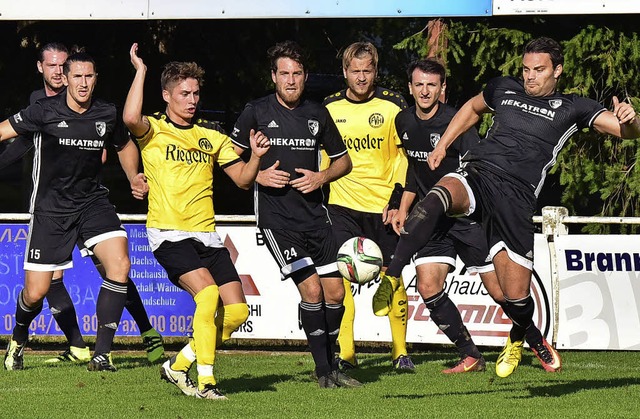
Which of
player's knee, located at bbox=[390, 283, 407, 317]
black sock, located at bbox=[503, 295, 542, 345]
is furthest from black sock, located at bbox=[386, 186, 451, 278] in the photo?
player's knee, located at bbox=[390, 283, 407, 317]

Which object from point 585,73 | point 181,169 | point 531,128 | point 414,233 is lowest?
point 414,233

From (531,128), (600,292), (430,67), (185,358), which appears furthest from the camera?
(600,292)

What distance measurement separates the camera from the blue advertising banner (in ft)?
40.7

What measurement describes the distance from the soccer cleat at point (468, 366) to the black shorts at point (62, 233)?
2.85m

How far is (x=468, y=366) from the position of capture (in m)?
10.4

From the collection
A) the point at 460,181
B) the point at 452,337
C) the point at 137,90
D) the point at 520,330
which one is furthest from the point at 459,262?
the point at 137,90

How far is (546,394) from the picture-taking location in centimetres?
901

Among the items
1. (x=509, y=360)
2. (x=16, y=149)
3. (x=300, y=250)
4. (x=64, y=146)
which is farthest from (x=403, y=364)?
(x=16, y=149)

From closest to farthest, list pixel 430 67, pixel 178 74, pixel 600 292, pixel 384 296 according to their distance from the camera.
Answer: pixel 384 296, pixel 178 74, pixel 430 67, pixel 600 292

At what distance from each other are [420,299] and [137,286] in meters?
2.74

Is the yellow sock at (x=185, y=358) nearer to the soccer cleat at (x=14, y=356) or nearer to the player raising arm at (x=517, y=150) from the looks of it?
the player raising arm at (x=517, y=150)

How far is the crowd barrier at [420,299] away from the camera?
1187cm

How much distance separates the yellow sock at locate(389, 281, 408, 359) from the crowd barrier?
1.19 meters

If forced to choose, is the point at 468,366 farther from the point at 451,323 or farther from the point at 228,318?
the point at 228,318
